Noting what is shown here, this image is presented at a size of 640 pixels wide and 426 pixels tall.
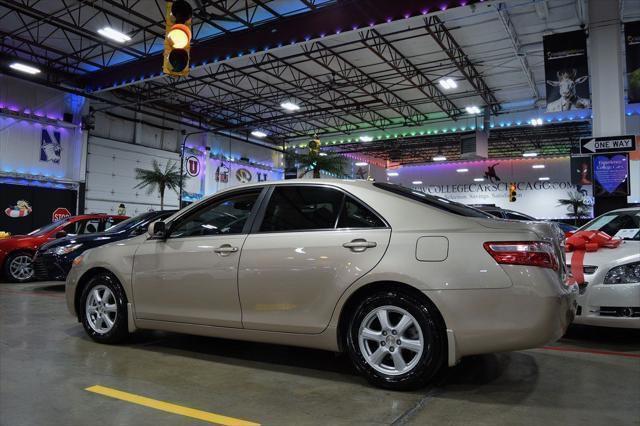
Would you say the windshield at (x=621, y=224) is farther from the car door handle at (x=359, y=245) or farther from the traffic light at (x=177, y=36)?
the traffic light at (x=177, y=36)

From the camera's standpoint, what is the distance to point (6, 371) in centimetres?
358

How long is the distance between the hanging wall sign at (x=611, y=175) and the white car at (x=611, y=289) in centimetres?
606

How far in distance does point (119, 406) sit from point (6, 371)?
1308 millimetres

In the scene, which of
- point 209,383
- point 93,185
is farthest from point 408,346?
point 93,185

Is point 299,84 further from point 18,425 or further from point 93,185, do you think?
point 18,425

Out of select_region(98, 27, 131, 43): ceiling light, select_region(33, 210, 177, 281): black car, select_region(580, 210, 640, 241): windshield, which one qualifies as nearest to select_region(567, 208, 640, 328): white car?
select_region(580, 210, 640, 241): windshield

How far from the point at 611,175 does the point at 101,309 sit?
33.3 feet

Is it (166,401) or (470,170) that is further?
(470,170)

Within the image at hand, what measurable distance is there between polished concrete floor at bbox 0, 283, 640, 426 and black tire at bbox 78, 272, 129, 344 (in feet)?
0.37

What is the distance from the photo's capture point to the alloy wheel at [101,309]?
176 inches

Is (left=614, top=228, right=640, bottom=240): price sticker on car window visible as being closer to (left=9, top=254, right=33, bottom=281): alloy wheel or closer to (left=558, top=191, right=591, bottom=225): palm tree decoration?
(left=9, top=254, right=33, bottom=281): alloy wheel

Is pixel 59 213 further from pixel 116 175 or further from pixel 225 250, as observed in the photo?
pixel 225 250

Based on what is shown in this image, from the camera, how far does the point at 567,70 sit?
1173 centimetres

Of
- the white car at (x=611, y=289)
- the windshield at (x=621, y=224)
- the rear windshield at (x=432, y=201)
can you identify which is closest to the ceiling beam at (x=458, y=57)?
the windshield at (x=621, y=224)
